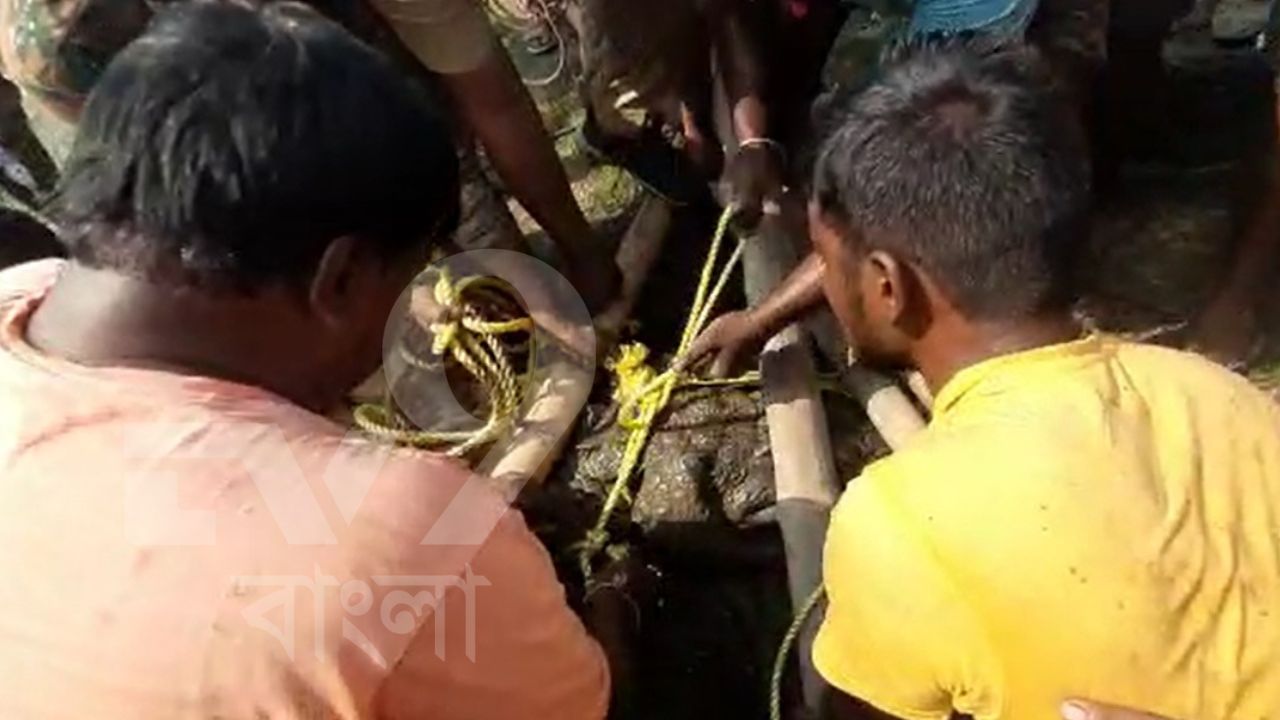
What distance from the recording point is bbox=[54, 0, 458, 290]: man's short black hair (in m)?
1.90

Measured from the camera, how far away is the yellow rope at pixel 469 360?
3.68 metres

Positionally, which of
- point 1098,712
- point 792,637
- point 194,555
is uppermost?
point 194,555

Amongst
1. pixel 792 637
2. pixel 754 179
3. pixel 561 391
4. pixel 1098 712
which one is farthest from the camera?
pixel 754 179

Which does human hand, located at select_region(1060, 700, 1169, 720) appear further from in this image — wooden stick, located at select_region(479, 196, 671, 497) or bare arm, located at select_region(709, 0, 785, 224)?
bare arm, located at select_region(709, 0, 785, 224)

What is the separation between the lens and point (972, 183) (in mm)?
2438

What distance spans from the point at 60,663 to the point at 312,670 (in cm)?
22

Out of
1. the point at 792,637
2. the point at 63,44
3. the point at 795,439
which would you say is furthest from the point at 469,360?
the point at 792,637

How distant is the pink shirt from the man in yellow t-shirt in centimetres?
59

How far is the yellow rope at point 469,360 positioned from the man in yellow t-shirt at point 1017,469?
4.01 feet

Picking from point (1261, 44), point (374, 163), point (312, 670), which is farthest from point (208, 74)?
point (1261, 44)

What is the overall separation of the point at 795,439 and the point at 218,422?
1757 mm

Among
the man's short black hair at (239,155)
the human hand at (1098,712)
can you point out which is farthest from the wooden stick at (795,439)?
the man's short black hair at (239,155)

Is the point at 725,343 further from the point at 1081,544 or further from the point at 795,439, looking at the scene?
the point at 1081,544

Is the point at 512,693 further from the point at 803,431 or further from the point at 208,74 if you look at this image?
the point at 803,431
